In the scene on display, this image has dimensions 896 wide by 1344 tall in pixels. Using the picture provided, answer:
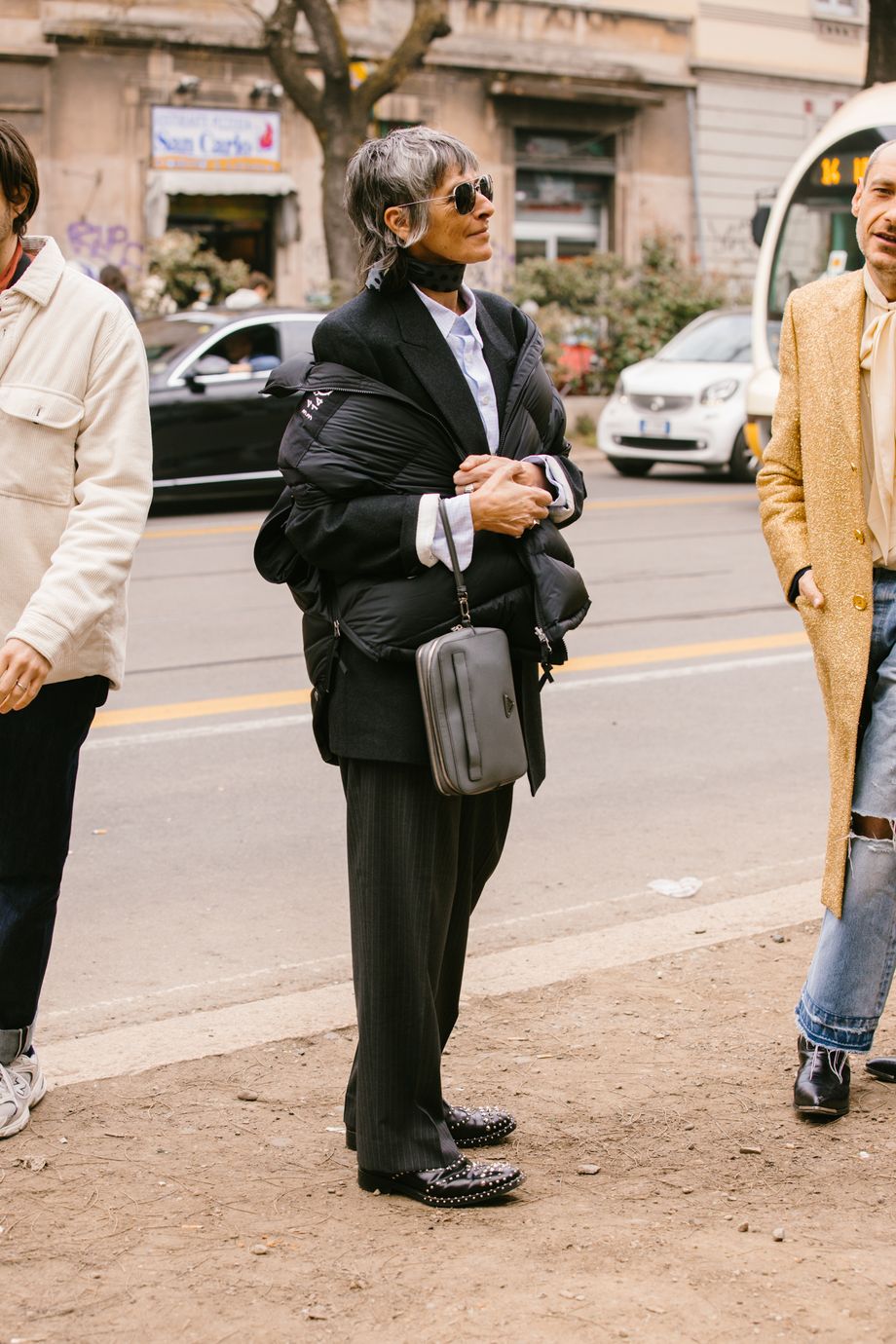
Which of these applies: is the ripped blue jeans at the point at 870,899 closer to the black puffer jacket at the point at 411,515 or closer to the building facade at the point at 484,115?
the black puffer jacket at the point at 411,515

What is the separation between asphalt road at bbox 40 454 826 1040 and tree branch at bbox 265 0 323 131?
1113cm

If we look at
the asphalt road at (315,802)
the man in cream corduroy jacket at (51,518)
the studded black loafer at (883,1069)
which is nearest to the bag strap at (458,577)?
the man in cream corduroy jacket at (51,518)

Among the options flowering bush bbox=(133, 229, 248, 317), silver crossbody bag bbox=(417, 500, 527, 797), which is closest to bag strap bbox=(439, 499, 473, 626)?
silver crossbody bag bbox=(417, 500, 527, 797)

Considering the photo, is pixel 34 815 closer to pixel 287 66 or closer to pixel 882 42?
pixel 882 42

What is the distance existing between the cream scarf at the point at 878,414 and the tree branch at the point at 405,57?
17771mm

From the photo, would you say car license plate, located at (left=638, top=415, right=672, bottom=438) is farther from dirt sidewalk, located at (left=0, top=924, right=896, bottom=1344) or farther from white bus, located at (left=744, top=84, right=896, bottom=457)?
dirt sidewalk, located at (left=0, top=924, right=896, bottom=1344)

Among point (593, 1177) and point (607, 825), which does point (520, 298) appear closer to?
point (607, 825)

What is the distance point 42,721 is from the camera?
3.53m

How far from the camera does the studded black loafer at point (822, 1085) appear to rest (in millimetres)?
3664

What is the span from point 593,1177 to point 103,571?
1451 mm

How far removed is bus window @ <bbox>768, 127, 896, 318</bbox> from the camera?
14.6 m

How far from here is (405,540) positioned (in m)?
3.14

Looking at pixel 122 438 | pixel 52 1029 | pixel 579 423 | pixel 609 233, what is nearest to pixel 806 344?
pixel 122 438

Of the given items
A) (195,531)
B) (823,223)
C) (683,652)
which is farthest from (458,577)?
(823,223)
